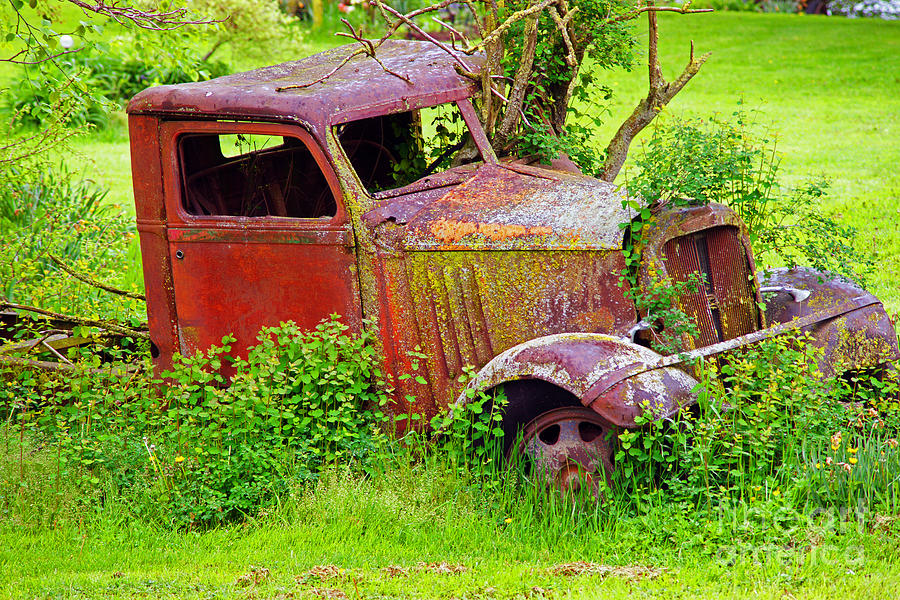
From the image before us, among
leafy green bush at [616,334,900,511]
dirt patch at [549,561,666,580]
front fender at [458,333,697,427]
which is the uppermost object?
front fender at [458,333,697,427]

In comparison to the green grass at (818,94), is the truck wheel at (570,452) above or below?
below

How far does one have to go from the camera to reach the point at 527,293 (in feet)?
13.7

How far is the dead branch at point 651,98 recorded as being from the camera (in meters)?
5.14

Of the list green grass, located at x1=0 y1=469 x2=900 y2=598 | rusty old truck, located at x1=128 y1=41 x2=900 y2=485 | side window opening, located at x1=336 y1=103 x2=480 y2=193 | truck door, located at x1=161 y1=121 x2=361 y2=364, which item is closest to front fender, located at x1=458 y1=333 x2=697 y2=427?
rusty old truck, located at x1=128 y1=41 x2=900 y2=485

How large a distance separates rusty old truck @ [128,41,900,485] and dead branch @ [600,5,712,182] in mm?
905

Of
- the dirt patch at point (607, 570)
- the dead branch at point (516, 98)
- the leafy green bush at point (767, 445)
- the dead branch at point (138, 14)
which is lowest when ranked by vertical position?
the dirt patch at point (607, 570)

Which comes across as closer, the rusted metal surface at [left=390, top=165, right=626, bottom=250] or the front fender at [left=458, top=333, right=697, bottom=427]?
the front fender at [left=458, top=333, right=697, bottom=427]

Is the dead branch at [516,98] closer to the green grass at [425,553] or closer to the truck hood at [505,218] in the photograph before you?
the truck hood at [505,218]

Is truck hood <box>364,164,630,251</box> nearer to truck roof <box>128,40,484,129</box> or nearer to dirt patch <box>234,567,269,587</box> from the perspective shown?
truck roof <box>128,40,484,129</box>

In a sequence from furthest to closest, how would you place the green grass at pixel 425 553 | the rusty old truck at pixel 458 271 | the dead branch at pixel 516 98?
1. the dead branch at pixel 516 98
2. the rusty old truck at pixel 458 271
3. the green grass at pixel 425 553

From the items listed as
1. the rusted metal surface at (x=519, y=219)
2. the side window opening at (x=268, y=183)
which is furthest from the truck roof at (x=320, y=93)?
Result: the rusted metal surface at (x=519, y=219)

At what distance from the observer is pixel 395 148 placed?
541 centimetres

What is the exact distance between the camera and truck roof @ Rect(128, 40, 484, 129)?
4301mm

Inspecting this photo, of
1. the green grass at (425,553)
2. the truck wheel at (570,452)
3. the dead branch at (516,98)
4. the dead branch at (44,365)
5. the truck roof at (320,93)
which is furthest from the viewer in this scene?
the dead branch at (44,365)
